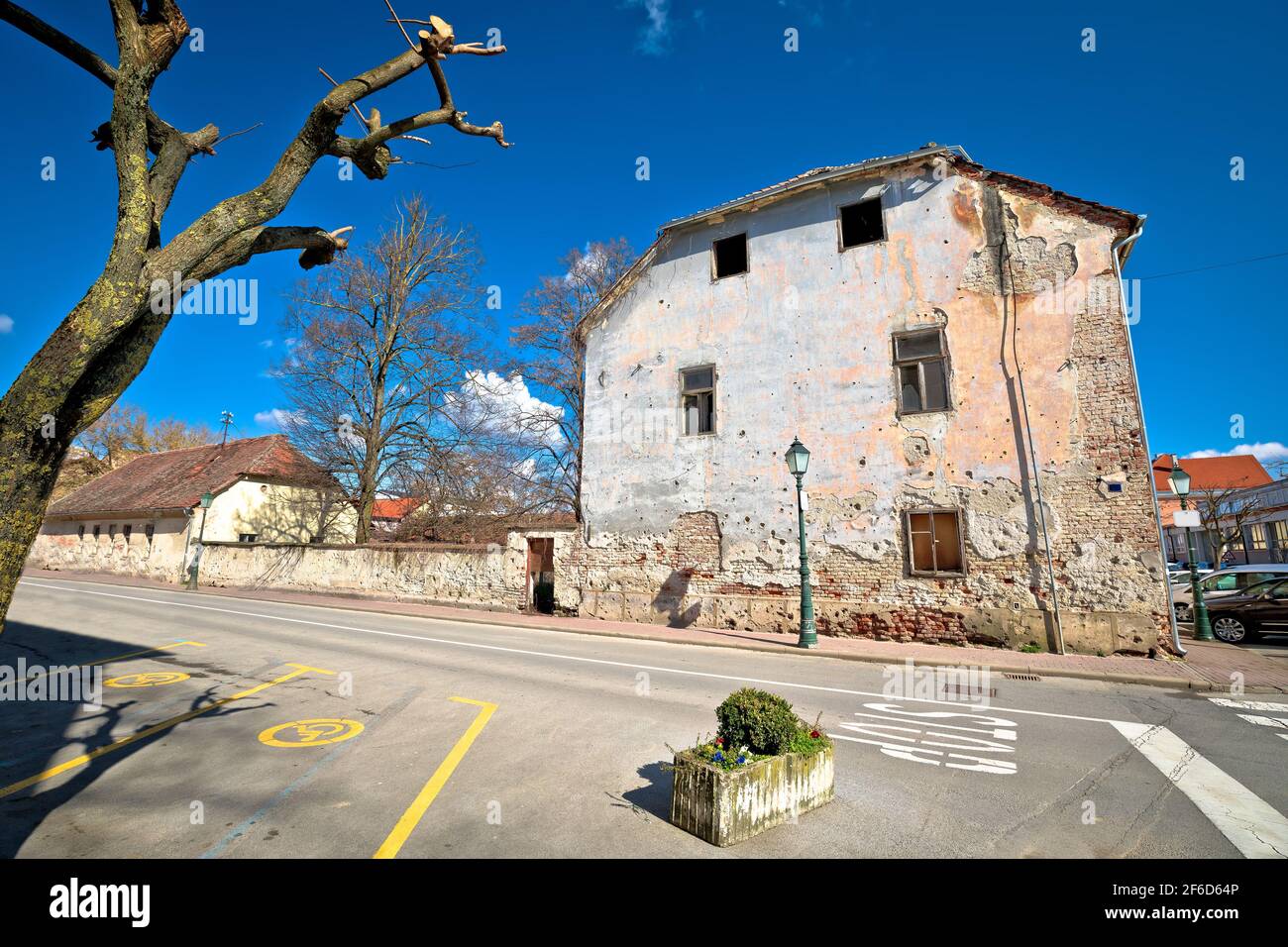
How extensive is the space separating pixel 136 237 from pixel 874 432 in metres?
13.5

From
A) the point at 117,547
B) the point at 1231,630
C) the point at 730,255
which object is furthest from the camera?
the point at 117,547

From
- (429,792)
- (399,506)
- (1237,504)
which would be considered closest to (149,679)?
(429,792)

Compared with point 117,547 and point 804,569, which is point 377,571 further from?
point 117,547

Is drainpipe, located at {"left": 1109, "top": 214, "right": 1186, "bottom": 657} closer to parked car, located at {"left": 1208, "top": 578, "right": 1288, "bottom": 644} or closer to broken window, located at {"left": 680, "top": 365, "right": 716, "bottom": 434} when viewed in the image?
parked car, located at {"left": 1208, "top": 578, "right": 1288, "bottom": 644}

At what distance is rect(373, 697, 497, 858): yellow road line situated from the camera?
3.61 m

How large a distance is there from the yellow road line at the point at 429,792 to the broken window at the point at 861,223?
558 inches

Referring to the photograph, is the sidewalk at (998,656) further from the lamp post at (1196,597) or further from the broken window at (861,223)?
the broken window at (861,223)

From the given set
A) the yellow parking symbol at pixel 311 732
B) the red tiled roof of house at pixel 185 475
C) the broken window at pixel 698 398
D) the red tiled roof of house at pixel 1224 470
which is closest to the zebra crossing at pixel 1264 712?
the yellow parking symbol at pixel 311 732

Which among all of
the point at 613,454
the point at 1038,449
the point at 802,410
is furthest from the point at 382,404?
the point at 1038,449

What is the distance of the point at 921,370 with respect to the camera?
1371cm

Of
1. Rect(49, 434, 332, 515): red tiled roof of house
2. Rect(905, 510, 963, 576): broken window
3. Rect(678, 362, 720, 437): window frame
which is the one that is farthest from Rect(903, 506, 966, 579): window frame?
Rect(49, 434, 332, 515): red tiled roof of house
